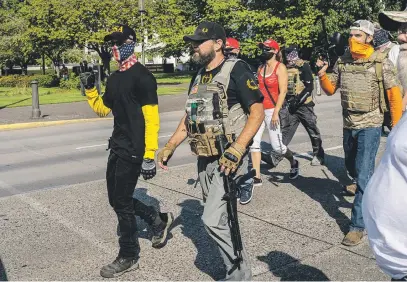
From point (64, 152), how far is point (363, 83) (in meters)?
7.04

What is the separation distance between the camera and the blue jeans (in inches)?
195

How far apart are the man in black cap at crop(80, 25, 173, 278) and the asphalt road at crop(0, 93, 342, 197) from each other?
11.5ft

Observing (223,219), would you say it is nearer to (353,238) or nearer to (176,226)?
(353,238)

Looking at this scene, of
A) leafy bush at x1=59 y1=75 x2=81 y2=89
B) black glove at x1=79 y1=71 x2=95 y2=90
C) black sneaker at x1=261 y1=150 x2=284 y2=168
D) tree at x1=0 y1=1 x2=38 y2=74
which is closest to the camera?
black glove at x1=79 y1=71 x2=95 y2=90

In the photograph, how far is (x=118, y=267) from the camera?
14.2ft

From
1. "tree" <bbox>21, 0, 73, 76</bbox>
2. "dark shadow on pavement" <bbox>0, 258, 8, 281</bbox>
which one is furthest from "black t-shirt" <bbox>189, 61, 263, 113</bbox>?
"tree" <bbox>21, 0, 73, 76</bbox>

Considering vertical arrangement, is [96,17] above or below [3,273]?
above

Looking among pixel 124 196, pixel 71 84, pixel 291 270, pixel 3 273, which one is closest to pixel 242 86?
pixel 124 196

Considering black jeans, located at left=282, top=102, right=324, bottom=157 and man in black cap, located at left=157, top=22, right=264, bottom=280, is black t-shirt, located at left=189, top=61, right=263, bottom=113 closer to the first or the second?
man in black cap, located at left=157, top=22, right=264, bottom=280

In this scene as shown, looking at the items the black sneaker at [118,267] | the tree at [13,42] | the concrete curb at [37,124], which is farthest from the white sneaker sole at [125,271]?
the tree at [13,42]

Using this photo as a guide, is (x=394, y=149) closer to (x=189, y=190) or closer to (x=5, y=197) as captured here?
(x=189, y=190)

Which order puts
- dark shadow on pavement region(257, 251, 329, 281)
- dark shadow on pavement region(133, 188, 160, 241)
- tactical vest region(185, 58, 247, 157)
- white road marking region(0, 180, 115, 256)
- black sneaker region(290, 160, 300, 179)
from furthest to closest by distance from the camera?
black sneaker region(290, 160, 300, 179)
dark shadow on pavement region(133, 188, 160, 241)
white road marking region(0, 180, 115, 256)
dark shadow on pavement region(257, 251, 329, 281)
tactical vest region(185, 58, 247, 157)

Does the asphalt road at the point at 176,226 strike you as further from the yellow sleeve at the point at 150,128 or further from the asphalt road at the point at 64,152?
the yellow sleeve at the point at 150,128

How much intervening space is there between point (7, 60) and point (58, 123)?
28441mm
